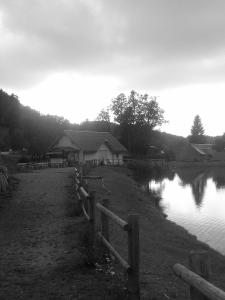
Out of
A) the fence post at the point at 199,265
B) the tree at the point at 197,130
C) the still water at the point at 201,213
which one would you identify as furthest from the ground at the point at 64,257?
the tree at the point at 197,130

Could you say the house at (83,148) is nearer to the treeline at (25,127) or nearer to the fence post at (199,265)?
the treeline at (25,127)

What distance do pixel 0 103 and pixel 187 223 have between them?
51.7 metres

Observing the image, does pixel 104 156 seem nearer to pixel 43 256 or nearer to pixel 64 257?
pixel 43 256

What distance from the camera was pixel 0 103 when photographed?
6644 cm

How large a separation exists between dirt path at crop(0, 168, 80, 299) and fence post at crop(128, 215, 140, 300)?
0.87 meters

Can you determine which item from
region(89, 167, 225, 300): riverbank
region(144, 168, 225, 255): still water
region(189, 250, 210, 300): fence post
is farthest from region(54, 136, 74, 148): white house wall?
region(189, 250, 210, 300): fence post

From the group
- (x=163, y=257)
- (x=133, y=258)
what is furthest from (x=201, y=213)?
(x=133, y=258)

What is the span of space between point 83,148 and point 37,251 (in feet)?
164

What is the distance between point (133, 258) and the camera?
17.8 ft

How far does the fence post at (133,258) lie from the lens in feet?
17.6

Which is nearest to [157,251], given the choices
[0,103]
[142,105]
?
[0,103]

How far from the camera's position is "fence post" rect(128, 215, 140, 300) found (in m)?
5.37

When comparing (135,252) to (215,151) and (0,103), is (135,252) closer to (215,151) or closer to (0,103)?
(0,103)

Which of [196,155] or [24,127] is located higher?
[24,127]
